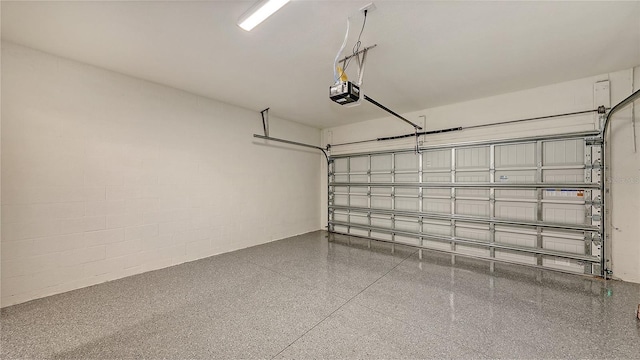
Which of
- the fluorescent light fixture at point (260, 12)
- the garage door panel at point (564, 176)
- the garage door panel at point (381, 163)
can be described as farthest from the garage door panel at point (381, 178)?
the fluorescent light fixture at point (260, 12)

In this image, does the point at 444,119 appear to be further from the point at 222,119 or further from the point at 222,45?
the point at 222,119

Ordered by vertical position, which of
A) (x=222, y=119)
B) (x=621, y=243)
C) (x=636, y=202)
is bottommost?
(x=621, y=243)

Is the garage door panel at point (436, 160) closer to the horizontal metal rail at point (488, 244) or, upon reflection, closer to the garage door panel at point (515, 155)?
the garage door panel at point (515, 155)

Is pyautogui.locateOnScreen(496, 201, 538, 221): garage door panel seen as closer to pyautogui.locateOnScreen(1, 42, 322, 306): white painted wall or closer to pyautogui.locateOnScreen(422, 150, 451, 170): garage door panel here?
pyautogui.locateOnScreen(422, 150, 451, 170): garage door panel

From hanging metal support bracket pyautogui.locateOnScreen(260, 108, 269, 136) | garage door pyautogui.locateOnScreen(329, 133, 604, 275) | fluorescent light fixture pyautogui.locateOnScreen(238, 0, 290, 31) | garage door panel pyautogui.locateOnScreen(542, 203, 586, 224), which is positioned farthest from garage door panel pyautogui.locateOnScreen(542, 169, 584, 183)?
hanging metal support bracket pyautogui.locateOnScreen(260, 108, 269, 136)

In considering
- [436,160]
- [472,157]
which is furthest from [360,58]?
[472,157]

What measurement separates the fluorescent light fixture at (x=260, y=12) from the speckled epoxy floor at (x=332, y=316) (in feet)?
8.92

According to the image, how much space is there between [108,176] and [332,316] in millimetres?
3373

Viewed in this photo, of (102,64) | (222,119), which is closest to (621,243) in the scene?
(222,119)

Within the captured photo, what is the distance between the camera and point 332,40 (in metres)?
2.36

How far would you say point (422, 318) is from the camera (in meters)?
2.21

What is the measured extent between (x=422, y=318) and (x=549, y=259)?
2786 mm

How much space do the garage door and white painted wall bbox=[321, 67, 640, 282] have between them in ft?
0.66

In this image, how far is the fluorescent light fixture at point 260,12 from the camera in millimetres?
1735
